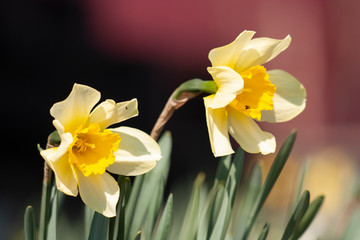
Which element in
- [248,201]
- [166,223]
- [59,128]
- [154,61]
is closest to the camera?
[59,128]

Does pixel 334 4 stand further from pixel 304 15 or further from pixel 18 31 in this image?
pixel 18 31

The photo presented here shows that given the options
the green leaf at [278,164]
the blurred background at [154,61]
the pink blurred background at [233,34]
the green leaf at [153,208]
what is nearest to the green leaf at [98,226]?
the green leaf at [153,208]

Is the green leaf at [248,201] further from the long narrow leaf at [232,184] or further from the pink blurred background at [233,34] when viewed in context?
the pink blurred background at [233,34]

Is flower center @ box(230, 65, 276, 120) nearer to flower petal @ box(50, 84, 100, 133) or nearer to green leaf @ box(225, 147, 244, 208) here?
green leaf @ box(225, 147, 244, 208)

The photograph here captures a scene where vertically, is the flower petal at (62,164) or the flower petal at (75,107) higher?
the flower petal at (75,107)

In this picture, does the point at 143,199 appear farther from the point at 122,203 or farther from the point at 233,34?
the point at 233,34

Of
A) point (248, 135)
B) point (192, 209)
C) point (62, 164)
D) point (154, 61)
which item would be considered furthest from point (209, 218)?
point (154, 61)

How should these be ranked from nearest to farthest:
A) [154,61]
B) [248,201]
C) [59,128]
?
[59,128] → [248,201] → [154,61]

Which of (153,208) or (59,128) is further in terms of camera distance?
(153,208)
